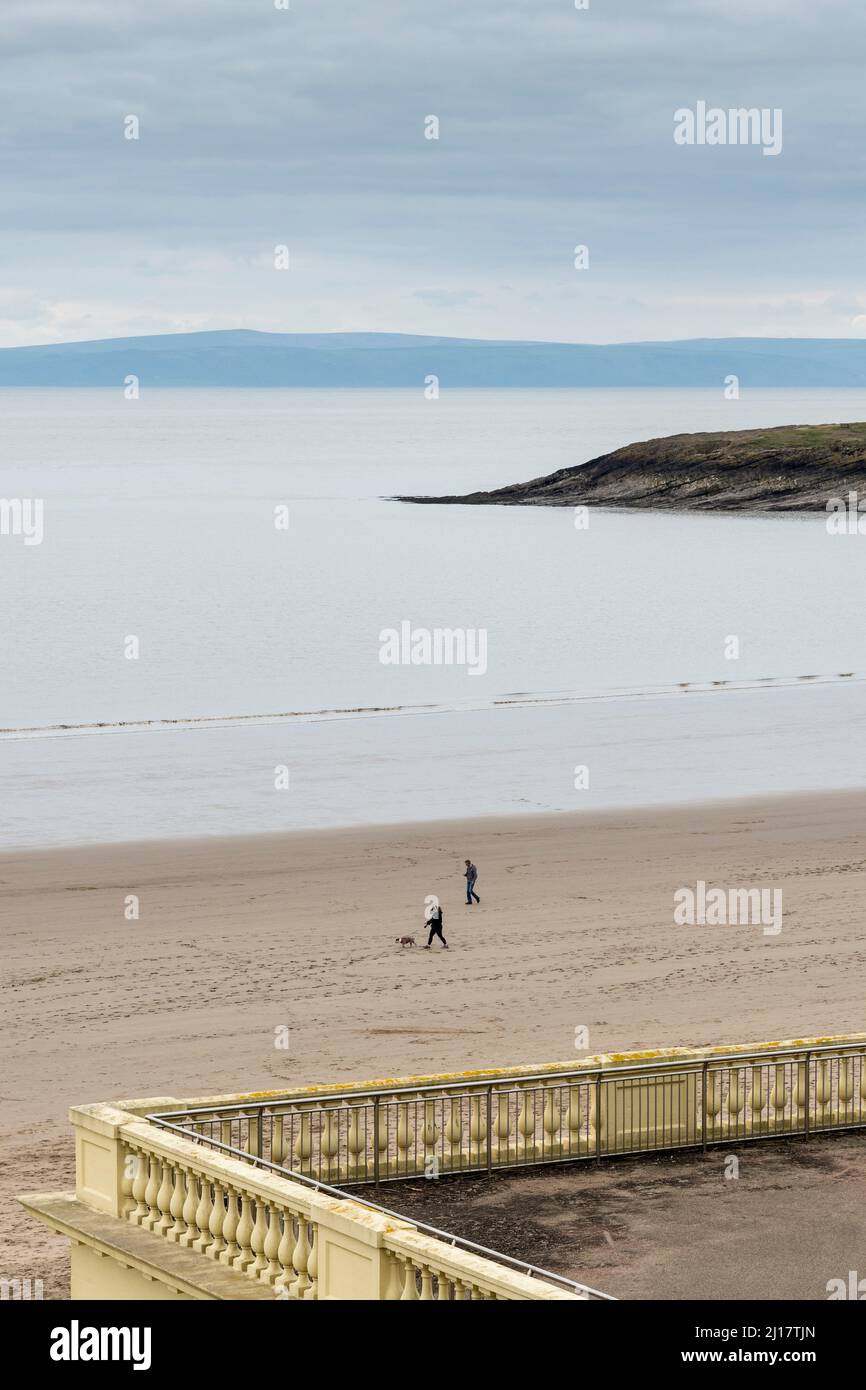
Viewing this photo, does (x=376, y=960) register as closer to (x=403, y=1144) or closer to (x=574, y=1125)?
(x=574, y=1125)

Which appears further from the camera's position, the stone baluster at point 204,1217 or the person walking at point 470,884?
the person walking at point 470,884

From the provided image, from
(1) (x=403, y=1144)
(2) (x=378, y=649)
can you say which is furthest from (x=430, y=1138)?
(2) (x=378, y=649)

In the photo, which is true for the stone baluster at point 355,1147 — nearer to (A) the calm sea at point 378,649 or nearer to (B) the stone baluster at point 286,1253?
(B) the stone baluster at point 286,1253

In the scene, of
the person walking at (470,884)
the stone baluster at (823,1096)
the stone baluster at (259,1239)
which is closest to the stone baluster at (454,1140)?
the stone baluster at (259,1239)

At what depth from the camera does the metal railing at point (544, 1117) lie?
14117 mm

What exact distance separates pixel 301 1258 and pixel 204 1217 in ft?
3.21

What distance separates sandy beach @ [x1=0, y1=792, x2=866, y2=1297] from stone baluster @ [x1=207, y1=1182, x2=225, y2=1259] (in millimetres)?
4412

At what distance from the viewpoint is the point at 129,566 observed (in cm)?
11306

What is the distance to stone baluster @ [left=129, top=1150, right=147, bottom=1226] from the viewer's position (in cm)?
1309

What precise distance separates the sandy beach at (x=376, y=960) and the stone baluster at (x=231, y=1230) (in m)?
4.53

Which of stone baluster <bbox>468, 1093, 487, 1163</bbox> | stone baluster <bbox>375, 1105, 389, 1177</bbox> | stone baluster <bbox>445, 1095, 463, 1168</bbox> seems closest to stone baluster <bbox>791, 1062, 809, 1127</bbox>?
stone baluster <bbox>468, 1093, 487, 1163</bbox>

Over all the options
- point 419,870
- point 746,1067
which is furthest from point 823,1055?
point 419,870
